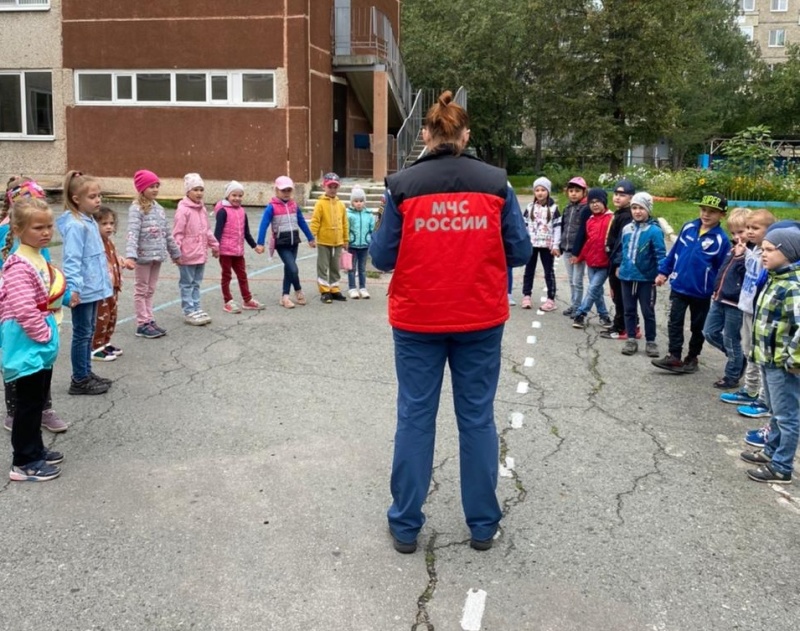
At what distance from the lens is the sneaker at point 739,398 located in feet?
19.6

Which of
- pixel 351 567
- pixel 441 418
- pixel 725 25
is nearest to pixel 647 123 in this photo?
pixel 725 25

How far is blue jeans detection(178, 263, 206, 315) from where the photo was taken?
28.0ft

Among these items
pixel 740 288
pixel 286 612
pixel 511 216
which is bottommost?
pixel 286 612

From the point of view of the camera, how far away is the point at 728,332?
6.39 meters

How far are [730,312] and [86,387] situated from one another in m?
5.17

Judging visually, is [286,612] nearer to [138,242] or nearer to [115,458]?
[115,458]

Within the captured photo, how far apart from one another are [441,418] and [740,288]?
269 cm

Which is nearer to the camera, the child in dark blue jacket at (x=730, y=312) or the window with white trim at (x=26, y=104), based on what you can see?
the child in dark blue jacket at (x=730, y=312)

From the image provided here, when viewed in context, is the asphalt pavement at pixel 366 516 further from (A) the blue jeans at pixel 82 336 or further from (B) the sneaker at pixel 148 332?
(B) the sneaker at pixel 148 332

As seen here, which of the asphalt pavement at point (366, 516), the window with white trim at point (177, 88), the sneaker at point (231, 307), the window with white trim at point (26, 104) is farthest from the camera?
the window with white trim at point (26, 104)

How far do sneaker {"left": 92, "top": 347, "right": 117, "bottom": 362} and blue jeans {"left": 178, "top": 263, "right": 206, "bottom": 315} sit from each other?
5.31 feet

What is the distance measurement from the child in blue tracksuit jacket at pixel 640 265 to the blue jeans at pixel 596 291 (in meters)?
0.74

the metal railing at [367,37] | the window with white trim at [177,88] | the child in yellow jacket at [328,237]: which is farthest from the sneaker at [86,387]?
the metal railing at [367,37]

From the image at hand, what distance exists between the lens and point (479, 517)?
12.0 ft
